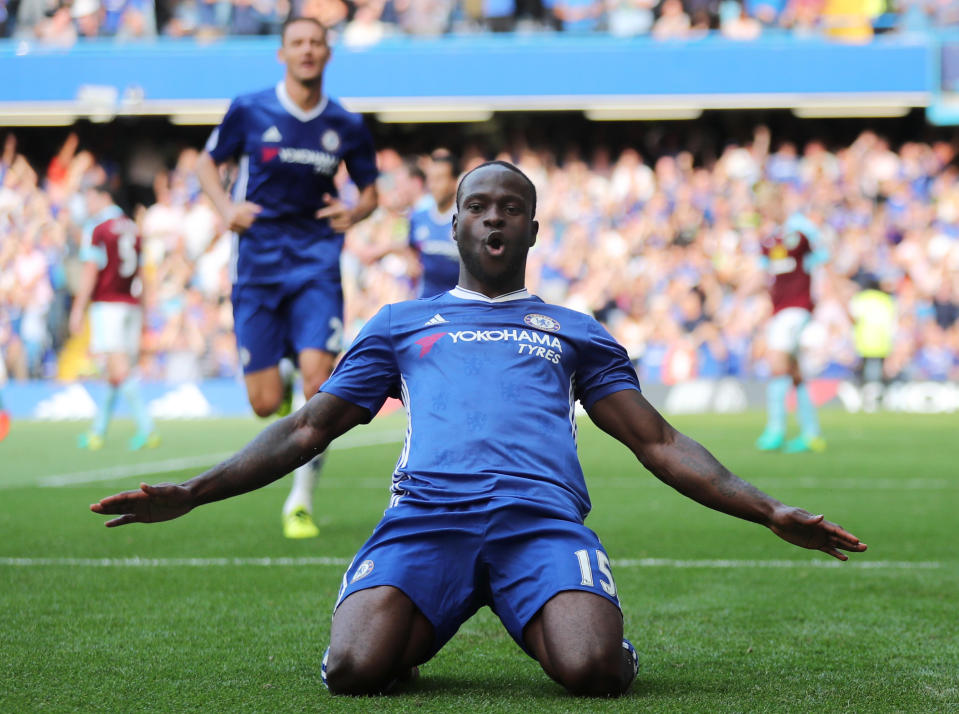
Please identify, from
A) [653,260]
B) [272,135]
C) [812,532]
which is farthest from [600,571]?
[653,260]

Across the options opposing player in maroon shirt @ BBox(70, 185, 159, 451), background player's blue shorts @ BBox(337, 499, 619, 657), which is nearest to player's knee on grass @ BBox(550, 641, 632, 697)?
background player's blue shorts @ BBox(337, 499, 619, 657)

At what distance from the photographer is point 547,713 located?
3.12 m

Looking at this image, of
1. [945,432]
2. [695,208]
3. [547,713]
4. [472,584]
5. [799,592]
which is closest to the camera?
[547,713]

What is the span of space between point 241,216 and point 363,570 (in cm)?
348

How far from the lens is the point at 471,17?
2519 centimetres

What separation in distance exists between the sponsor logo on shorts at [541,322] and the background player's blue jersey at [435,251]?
712cm

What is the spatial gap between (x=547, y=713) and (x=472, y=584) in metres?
0.42

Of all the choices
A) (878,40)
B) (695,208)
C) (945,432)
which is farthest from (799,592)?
(878,40)

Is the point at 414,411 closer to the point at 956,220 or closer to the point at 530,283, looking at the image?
the point at 530,283

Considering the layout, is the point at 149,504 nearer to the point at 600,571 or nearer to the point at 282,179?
the point at 600,571

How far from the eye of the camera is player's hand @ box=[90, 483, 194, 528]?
10.3 feet

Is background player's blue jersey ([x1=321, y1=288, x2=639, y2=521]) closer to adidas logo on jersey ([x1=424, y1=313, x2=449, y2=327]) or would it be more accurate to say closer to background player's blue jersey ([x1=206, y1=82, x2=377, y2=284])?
adidas logo on jersey ([x1=424, y1=313, x2=449, y2=327])

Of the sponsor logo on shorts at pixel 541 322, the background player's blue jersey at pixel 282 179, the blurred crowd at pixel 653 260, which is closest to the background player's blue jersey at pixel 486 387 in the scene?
the sponsor logo on shorts at pixel 541 322

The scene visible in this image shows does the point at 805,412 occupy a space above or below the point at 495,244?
below
